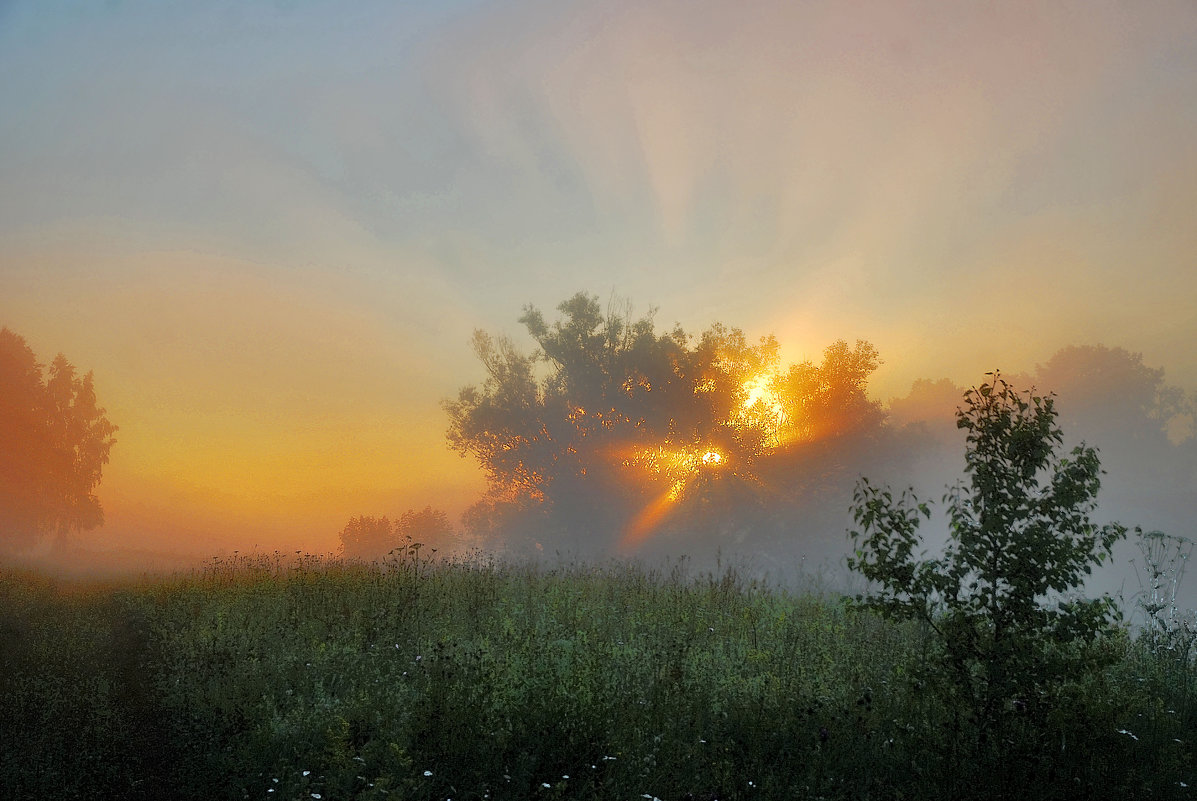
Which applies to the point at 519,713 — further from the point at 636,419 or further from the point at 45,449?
the point at 45,449

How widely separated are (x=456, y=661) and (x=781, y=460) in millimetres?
31625

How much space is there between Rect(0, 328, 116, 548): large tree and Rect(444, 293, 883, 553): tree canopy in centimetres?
2033

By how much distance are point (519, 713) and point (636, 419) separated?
2846 centimetres

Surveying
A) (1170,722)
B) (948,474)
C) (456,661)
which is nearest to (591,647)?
(456,661)

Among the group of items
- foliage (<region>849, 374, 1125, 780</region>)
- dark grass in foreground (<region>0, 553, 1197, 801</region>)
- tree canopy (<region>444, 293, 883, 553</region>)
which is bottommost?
dark grass in foreground (<region>0, 553, 1197, 801</region>)

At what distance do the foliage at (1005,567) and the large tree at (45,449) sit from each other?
42.5 metres

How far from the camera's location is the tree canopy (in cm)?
3525

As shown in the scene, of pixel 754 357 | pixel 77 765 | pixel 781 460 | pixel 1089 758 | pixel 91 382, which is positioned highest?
pixel 754 357

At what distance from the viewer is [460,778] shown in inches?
253

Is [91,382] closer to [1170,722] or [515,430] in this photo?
[515,430]

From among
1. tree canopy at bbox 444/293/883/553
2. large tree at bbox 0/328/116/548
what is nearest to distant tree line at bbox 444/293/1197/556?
tree canopy at bbox 444/293/883/553

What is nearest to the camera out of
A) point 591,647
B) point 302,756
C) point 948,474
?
point 302,756

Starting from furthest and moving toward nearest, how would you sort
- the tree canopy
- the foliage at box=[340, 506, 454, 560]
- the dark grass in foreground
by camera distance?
the foliage at box=[340, 506, 454, 560] → the tree canopy → the dark grass in foreground

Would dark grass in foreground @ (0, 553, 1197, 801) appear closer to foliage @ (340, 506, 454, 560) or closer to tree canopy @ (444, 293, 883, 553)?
tree canopy @ (444, 293, 883, 553)
